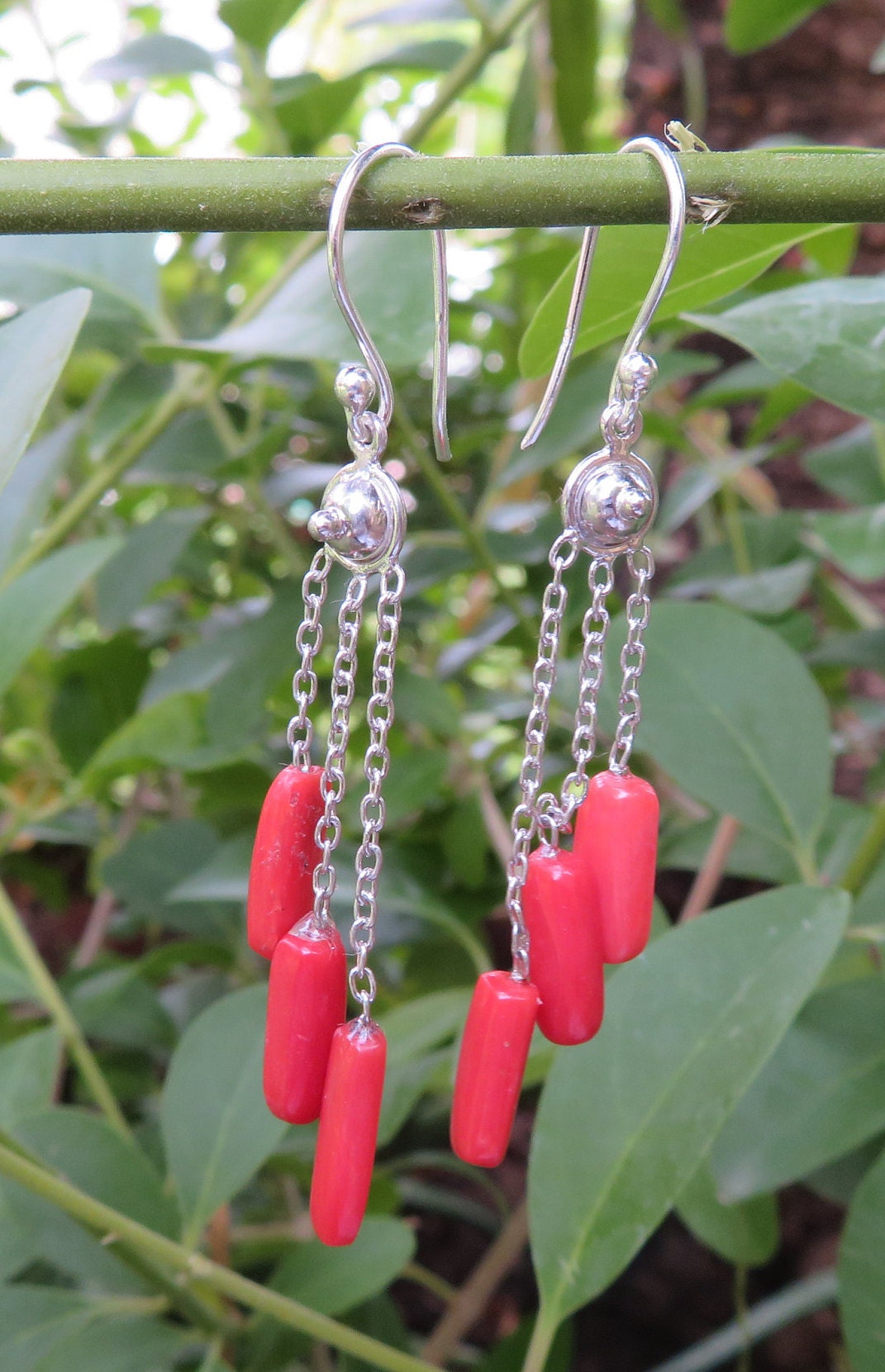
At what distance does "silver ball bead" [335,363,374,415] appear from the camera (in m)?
0.42

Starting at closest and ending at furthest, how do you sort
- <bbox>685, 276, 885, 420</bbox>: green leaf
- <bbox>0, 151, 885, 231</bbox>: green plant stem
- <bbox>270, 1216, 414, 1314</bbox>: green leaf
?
<bbox>0, 151, 885, 231</bbox>: green plant stem
<bbox>685, 276, 885, 420</bbox>: green leaf
<bbox>270, 1216, 414, 1314</bbox>: green leaf

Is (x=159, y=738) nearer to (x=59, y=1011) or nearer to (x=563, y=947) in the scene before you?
(x=59, y=1011)

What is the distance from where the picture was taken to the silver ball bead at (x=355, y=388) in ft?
1.38

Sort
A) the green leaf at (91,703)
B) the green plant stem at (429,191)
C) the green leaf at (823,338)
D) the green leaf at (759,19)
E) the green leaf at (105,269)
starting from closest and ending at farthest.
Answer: the green plant stem at (429,191), the green leaf at (823,338), the green leaf at (105,269), the green leaf at (759,19), the green leaf at (91,703)

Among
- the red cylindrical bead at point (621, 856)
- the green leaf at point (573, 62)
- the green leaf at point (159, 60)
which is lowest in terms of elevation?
the red cylindrical bead at point (621, 856)

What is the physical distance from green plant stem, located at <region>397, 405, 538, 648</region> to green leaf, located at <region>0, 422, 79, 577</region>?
21 cm

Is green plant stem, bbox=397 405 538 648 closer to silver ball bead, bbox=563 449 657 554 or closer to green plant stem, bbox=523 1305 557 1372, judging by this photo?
silver ball bead, bbox=563 449 657 554

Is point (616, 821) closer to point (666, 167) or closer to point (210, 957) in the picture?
Answer: point (666, 167)

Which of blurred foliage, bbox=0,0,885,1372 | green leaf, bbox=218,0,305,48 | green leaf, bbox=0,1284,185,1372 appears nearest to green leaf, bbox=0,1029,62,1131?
blurred foliage, bbox=0,0,885,1372

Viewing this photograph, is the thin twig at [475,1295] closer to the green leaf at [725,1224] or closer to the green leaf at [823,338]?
the green leaf at [725,1224]

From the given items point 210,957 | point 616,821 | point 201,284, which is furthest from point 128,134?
point 616,821

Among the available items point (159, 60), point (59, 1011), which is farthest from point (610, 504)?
point (159, 60)

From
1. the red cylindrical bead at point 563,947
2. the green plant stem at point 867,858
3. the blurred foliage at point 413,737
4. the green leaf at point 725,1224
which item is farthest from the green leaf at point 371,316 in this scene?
the green leaf at point 725,1224

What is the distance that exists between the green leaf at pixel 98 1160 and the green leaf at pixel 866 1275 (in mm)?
330
